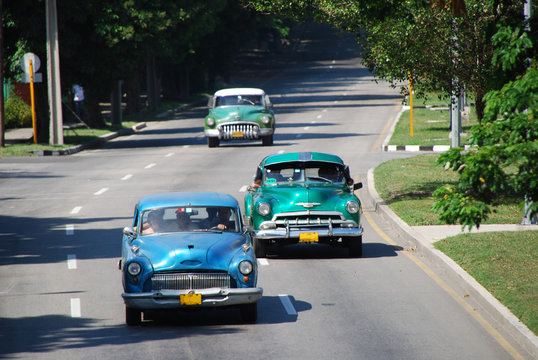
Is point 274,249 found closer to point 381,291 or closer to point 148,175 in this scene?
point 381,291

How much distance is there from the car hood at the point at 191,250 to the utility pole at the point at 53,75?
27.4 metres

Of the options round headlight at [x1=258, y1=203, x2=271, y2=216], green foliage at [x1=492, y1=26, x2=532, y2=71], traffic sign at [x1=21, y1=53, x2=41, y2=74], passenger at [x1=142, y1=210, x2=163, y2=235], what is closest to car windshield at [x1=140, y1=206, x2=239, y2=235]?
passenger at [x1=142, y1=210, x2=163, y2=235]

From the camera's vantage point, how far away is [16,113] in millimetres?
47500

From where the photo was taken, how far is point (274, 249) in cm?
1792

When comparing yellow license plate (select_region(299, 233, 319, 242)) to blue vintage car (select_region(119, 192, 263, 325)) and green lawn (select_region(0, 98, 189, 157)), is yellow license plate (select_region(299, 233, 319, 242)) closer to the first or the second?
blue vintage car (select_region(119, 192, 263, 325))

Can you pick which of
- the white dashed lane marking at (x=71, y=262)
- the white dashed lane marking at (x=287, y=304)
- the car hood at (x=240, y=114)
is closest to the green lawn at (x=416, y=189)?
the white dashed lane marking at (x=287, y=304)

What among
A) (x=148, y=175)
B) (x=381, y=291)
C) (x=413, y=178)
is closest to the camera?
(x=381, y=291)

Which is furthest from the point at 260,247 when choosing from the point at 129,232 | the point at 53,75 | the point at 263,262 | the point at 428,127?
the point at 428,127

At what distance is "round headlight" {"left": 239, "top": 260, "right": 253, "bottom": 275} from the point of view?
11.6m

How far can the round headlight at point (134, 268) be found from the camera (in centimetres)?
1148

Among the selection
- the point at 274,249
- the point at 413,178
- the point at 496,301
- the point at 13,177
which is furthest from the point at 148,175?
the point at 496,301

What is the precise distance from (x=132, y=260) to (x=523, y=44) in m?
4.98

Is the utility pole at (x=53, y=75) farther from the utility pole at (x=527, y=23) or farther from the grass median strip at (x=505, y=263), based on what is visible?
the grass median strip at (x=505, y=263)

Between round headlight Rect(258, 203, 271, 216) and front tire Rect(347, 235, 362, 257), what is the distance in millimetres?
1460
